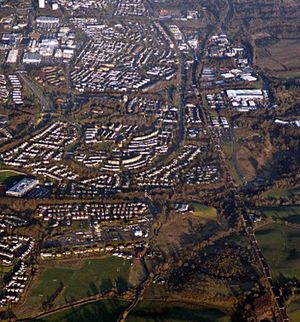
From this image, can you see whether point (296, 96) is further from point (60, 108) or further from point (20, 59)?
point (20, 59)

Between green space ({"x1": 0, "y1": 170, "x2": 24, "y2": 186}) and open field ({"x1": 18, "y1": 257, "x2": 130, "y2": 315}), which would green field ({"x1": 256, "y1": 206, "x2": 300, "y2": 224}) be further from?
green space ({"x1": 0, "y1": 170, "x2": 24, "y2": 186})

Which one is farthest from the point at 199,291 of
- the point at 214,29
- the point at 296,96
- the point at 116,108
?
the point at 214,29

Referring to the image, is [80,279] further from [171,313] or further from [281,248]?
[281,248]

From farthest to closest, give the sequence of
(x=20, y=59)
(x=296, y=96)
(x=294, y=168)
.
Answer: (x=20, y=59) → (x=296, y=96) → (x=294, y=168)

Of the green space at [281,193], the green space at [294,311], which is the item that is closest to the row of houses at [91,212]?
the green space at [281,193]

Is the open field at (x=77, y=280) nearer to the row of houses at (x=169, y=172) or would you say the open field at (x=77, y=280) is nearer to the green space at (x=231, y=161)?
the row of houses at (x=169, y=172)

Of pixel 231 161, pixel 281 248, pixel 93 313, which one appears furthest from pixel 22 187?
pixel 281 248
